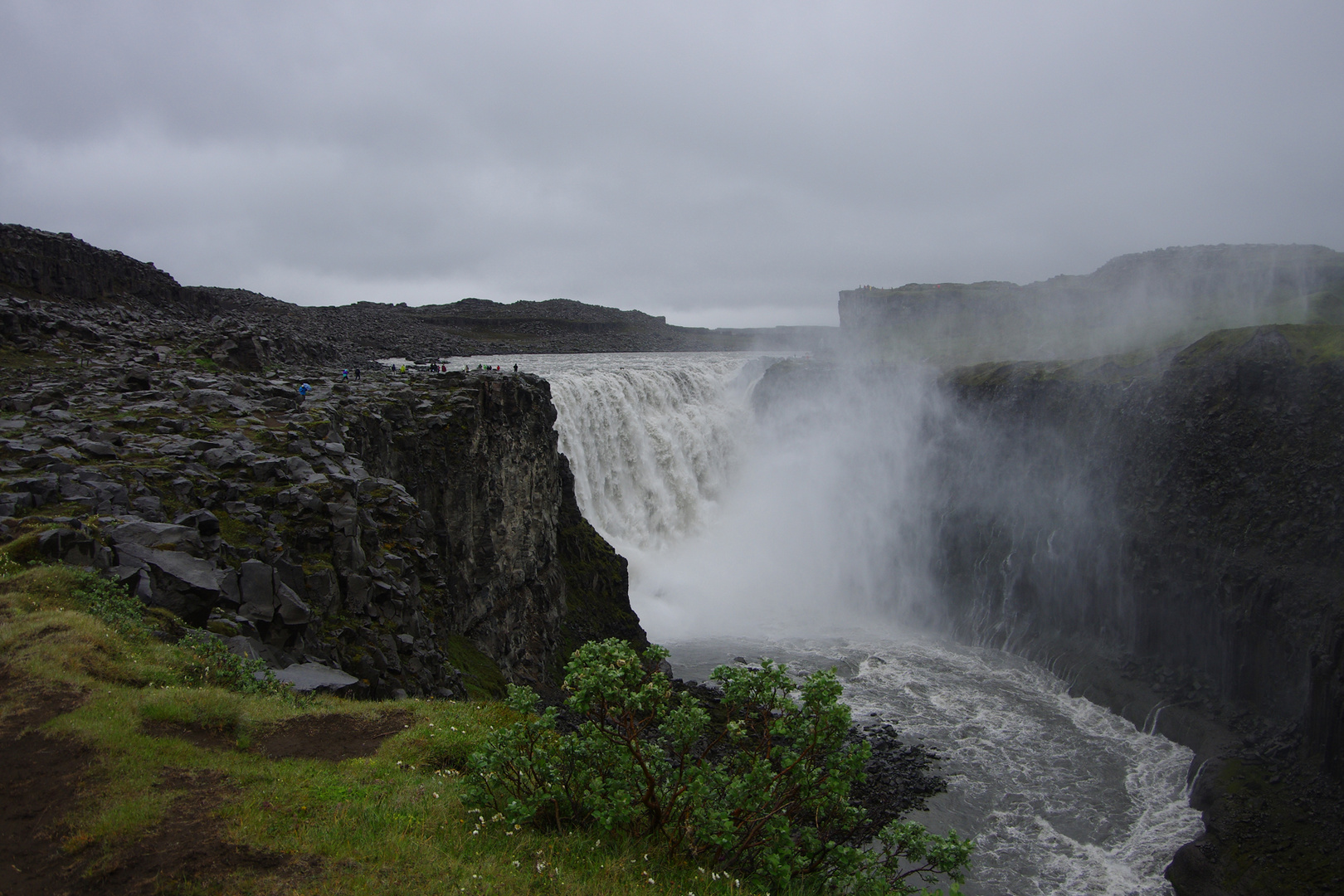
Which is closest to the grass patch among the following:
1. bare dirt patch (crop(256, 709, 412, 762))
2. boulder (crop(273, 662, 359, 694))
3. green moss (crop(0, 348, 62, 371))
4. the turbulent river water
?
bare dirt patch (crop(256, 709, 412, 762))

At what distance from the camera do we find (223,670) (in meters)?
11.5

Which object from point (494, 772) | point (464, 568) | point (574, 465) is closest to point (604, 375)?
point (574, 465)

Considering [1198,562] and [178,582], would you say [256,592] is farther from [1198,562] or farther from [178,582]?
[1198,562]

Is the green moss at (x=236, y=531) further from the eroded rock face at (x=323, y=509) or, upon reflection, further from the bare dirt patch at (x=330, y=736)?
the bare dirt patch at (x=330, y=736)

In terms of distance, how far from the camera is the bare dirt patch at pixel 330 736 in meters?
9.89

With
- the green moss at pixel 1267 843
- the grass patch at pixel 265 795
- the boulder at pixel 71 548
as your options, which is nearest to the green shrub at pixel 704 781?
the grass patch at pixel 265 795

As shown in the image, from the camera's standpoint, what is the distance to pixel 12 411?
20.7 metres

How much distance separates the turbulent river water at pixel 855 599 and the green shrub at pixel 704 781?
18.2 meters

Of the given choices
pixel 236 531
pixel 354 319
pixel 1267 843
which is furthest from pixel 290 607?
pixel 354 319

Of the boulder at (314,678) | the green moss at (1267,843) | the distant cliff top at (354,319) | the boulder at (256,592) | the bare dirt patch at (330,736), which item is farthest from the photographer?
the distant cliff top at (354,319)

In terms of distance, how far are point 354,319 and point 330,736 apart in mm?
92787

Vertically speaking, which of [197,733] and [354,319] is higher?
[354,319]

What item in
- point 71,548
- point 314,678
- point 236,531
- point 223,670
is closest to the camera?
point 223,670

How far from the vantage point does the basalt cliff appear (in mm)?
13883
